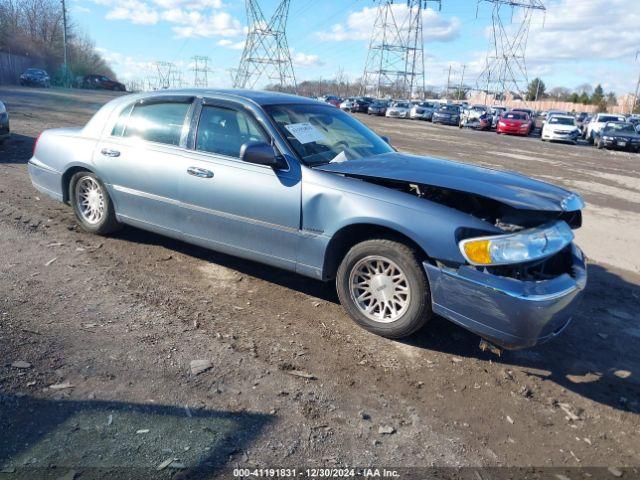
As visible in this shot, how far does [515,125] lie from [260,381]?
34.4 m

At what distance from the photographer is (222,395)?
298 centimetres

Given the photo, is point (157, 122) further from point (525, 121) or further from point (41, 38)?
point (41, 38)

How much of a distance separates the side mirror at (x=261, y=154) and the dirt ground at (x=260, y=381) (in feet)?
3.88

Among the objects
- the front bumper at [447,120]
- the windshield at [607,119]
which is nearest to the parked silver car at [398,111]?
the front bumper at [447,120]

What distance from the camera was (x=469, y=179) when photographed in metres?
3.82

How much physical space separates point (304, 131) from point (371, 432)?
8.64 feet

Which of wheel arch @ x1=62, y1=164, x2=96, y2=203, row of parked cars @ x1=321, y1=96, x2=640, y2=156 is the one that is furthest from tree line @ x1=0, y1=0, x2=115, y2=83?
wheel arch @ x1=62, y1=164, x2=96, y2=203

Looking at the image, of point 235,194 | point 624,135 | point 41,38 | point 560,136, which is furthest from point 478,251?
point 41,38

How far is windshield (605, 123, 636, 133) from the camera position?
2618 cm

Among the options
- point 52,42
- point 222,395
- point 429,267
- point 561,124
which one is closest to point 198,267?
point 222,395

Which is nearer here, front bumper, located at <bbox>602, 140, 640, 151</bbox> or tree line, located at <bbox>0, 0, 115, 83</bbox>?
front bumper, located at <bbox>602, 140, 640, 151</bbox>

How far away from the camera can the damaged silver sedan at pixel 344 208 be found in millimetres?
3305

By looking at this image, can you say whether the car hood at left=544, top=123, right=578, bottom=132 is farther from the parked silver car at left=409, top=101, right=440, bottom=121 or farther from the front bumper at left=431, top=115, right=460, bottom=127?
the parked silver car at left=409, top=101, right=440, bottom=121

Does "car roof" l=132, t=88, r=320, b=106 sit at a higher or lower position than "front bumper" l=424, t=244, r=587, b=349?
higher
